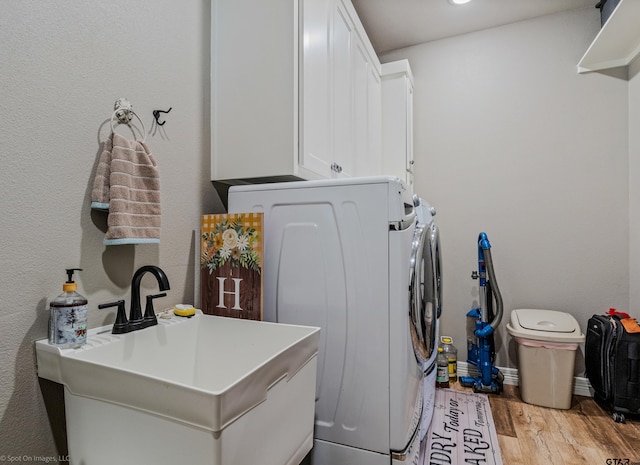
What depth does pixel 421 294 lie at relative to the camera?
1.35 m

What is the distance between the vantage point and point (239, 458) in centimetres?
62

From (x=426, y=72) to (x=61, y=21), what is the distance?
2788 millimetres

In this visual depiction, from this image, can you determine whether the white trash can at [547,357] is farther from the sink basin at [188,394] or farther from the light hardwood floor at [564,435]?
the sink basin at [188,394]

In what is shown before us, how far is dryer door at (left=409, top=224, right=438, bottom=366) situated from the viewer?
1.20 m

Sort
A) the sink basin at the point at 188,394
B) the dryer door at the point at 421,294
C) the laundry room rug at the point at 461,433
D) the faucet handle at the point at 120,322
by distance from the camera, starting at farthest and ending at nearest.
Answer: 1. the laundry room rug at the point at 461,433
2. the dryer door at the point at 421,294
3. the faucet handle at the point at 120,322
4. the sink basin at the point at 188,394

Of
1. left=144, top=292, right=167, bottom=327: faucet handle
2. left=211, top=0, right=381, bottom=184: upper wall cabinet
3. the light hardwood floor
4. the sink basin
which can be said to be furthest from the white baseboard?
left=144, top=292, right=167, bottom=327: faucet handle

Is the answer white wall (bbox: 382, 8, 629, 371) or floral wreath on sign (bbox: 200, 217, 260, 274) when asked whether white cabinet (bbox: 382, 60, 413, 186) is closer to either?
white wall (bbox: 382, 8, 629, 371)

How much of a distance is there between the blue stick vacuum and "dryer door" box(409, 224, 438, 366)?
1.09 metres

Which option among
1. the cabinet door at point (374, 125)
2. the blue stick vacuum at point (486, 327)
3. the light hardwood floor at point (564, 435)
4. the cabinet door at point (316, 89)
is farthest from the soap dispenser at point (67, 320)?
the blue stick vacuum at point (486, 327)

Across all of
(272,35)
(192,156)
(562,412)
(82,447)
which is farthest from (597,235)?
(82,447)

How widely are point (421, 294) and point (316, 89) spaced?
3.25 ft

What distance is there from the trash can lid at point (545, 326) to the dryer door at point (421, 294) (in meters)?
1.12

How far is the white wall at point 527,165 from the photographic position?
246cm

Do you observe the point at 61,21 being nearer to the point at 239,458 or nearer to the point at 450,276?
the point at 239,458
